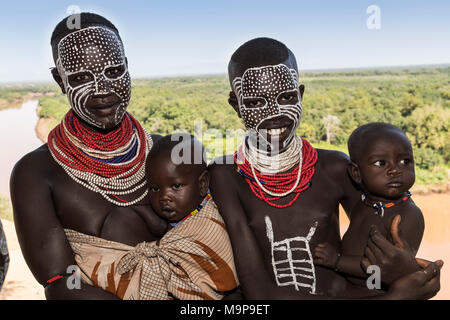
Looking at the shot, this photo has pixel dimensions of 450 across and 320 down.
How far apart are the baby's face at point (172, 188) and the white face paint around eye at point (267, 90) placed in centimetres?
41

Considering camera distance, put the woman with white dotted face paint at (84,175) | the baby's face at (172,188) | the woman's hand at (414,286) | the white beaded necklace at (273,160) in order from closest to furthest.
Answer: the woman's hand at (414,286)
the woman with white dotted face paint at (84,175)
the baby's face at (172,188)
the white beaded necklace at (273,160)

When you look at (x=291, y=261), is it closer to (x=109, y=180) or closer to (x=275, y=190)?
(x=275, y=190)

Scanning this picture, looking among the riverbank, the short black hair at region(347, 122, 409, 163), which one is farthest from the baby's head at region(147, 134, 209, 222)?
the riverbank

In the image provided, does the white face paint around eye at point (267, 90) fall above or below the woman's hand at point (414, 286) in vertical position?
above

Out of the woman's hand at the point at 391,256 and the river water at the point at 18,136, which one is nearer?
the woman's hand at the point at 391,256

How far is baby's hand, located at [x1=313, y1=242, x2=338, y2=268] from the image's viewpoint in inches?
91.9

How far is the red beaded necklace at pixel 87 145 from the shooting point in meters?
2.42

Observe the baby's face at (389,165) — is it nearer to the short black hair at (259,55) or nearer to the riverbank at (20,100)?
the short black hair at (259,55)

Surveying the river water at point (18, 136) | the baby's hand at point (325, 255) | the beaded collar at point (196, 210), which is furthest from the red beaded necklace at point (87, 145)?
the river water at point (18, 136)

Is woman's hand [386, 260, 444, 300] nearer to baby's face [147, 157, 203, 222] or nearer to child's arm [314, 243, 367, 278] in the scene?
child's arm [314, 243, 367, 278]

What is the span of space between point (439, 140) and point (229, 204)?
24044 millimetres

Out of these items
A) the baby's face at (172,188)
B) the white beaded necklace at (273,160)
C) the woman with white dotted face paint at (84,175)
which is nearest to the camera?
the woman with white dotted face paint at (84,175)
